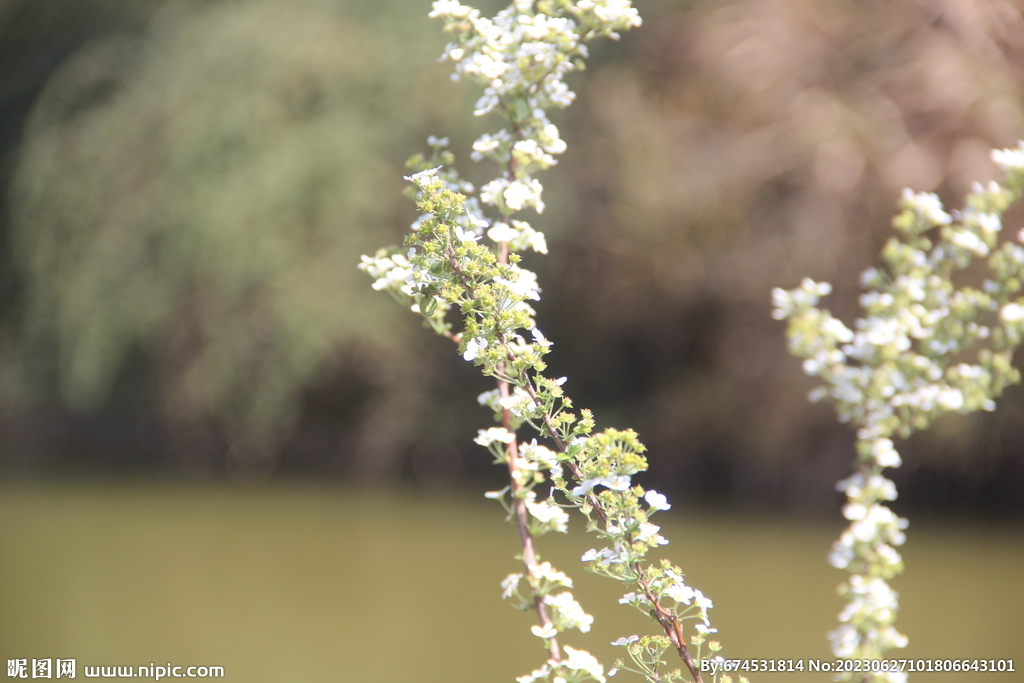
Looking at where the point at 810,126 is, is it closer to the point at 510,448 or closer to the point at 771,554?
the point at 771,554

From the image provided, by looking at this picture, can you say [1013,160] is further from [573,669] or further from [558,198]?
[558,198]

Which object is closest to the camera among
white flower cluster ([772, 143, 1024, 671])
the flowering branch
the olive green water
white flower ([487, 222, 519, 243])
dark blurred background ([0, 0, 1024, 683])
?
white flower cluster ([772, 143, 1024, 671])

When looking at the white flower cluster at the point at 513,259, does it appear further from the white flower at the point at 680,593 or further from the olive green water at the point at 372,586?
the olive green water at the point at 372,586

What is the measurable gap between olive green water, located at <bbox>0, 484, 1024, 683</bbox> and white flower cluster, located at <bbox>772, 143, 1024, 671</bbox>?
1.81 m

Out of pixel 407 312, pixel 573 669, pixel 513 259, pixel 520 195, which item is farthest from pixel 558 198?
pixel 573 669

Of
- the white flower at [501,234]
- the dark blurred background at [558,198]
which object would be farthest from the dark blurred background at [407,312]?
the white flower at [501,234]

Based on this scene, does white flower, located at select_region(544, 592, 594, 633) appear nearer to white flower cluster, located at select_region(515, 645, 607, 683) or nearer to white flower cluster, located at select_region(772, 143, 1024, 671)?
white flower cluster, located at select_region(515, 645, 607, 683)

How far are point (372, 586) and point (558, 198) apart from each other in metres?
1.81

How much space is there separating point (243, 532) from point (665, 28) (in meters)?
2.79

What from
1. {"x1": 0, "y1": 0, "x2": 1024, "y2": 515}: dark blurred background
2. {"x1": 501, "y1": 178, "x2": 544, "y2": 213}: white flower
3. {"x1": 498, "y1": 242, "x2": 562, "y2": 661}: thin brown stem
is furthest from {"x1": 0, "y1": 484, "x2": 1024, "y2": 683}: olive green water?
{"x1": 501, "y1": 178, "x2": 544, "y2": 213}: white flower

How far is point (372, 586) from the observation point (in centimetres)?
303

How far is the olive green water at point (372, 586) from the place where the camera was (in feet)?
8.08

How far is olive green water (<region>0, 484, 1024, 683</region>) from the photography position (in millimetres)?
2463

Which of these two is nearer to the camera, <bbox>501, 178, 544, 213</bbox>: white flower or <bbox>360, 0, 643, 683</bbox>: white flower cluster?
<bbox>360, 0, 643, 683</bbox>: white flower cluster
